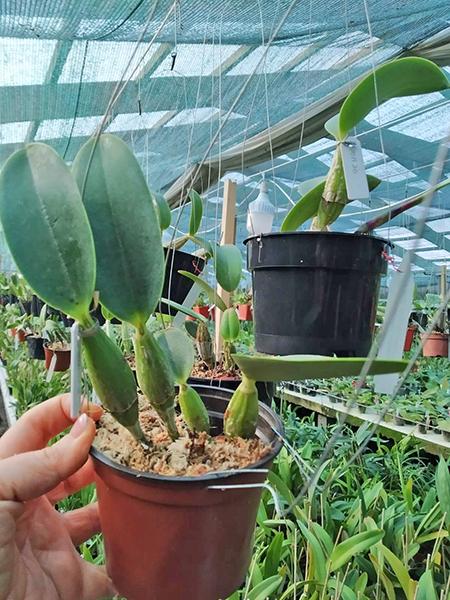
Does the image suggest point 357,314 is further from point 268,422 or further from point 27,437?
point 27,437

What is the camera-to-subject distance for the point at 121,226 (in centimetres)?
34

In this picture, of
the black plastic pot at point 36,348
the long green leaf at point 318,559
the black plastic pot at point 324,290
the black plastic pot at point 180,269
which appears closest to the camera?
the black plastic pot at point 324,290

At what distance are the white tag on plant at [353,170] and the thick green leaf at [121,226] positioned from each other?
27 cm

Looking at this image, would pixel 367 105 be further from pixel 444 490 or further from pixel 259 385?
pixel 444 490

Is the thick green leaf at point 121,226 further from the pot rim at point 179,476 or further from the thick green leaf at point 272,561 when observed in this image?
the thick green leaf at point 272,561

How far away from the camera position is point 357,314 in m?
0.55

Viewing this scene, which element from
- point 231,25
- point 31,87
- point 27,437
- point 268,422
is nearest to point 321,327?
point 268,422

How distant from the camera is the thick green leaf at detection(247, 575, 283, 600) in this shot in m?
0.59

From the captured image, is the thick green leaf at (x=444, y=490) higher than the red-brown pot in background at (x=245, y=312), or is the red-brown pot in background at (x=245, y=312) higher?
the red-brown pot in background at (x=245, y=312)

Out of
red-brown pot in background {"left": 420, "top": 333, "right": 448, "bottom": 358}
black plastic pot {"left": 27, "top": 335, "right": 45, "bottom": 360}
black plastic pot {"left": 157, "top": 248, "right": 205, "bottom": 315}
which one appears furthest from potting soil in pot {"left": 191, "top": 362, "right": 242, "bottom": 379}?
red-brown pot in background {"left": 420, "top": 333, "right": 448, "bottom": 358}

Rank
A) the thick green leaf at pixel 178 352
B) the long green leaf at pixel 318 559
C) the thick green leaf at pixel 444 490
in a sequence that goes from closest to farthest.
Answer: the thick green leaf at pixel 178 352
the long green leaf at pixel 318 559
the thick green leaf at pixel 444 490

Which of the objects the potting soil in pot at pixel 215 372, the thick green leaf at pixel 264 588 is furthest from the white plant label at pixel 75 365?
the potting soil in pot at pixel 215 372

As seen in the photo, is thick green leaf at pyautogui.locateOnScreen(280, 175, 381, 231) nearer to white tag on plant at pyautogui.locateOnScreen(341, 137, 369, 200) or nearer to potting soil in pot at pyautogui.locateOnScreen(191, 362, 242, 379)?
white tag on plant at pyautogui.locateOnScreen(341, 137, 369, 200)

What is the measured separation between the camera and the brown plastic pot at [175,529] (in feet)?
1.06
